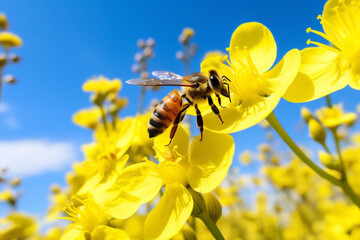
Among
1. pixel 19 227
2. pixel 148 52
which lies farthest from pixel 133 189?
pixel 148 52

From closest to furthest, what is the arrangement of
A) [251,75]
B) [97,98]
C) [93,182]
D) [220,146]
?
[220,146]
[251,75]
[93,182]
[97,98]

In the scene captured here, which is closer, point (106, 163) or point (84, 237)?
point (84, 237)

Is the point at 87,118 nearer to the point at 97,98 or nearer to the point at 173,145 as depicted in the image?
the point at 97,98

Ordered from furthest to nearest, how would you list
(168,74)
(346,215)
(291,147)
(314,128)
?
(346,215)
(168,74)
(314,128)
(291,147)

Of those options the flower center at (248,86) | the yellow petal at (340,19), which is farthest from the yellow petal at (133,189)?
the yellow petal at (340,19)

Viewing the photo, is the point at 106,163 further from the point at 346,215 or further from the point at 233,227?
the point at 233,227

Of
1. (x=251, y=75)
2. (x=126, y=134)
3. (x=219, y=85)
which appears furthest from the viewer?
(x=126, y=134)

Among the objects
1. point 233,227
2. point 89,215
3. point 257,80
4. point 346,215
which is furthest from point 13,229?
point 233,227
